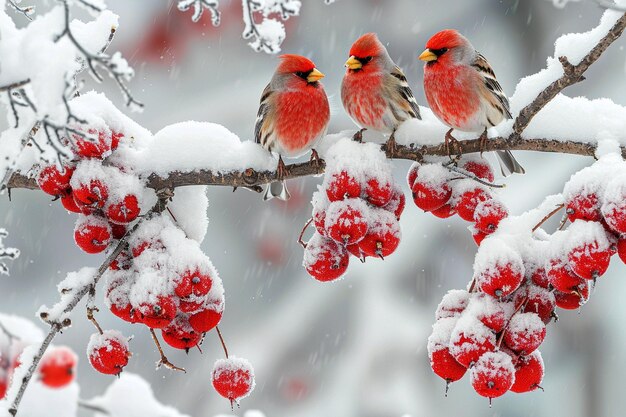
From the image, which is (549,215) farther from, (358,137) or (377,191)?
(358,137)

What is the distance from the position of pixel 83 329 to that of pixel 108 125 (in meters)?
3.98

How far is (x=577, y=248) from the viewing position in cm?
130

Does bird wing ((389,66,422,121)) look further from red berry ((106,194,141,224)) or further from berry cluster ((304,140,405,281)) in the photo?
red berry ((106,194,141,224))

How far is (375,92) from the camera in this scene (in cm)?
188

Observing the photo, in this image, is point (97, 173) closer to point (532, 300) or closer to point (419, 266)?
point (532, 300)

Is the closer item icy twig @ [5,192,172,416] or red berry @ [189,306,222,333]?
icy twig @ [5,192,172,416]

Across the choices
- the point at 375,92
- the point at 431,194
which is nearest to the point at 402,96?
the point at 375,92

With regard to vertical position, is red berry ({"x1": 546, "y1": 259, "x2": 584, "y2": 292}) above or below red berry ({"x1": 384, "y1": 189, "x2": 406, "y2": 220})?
below

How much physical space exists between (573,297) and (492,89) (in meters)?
0.83

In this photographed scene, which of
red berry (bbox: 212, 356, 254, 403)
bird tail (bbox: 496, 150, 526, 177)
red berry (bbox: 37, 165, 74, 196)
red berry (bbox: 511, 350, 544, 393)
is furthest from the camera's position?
bird tail (bbox: 496, 150, 526, 177)

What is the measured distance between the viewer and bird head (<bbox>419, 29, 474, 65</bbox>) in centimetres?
213

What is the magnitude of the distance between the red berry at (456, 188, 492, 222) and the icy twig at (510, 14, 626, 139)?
153mm

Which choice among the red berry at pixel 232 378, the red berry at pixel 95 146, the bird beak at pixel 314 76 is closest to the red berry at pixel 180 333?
the red berry at pixel 232 378

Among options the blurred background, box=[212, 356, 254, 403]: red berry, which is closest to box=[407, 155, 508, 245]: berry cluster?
box=[212, 356, 254, 403]: red berry
